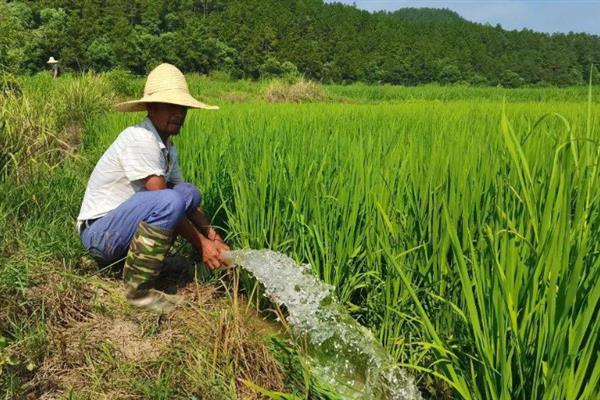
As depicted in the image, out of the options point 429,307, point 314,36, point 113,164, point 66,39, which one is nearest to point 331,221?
point 429,307

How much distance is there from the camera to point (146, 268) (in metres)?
2.04

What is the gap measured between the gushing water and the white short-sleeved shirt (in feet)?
2.17

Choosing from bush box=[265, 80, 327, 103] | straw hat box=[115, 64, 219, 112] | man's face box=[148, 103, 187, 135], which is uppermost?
bush box=[265, 80, 327, 103]

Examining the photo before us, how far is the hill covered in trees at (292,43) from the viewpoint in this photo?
31656 mm

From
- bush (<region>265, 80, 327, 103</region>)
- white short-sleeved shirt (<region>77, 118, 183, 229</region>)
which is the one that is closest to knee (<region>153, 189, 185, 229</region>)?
white short-sleeved shirt (<region>77, 118, 183, 229</region>)

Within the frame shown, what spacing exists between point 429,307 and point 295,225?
0.65 metres

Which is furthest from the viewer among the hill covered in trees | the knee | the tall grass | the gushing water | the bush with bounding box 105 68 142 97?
the hill covered in trees

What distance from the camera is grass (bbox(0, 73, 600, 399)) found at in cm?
97

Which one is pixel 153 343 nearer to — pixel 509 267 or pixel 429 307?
pixel 429 307

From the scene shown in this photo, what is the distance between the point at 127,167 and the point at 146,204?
187 millimetres

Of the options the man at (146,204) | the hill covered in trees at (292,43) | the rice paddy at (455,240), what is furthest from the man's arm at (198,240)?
the hill covered in trees at (292,43)

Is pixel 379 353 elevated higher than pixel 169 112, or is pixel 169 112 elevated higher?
pixel 169 112

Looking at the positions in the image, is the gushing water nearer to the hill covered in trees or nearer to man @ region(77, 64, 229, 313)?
man @ region(77, 64, 229, 313)

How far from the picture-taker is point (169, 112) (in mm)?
2113
